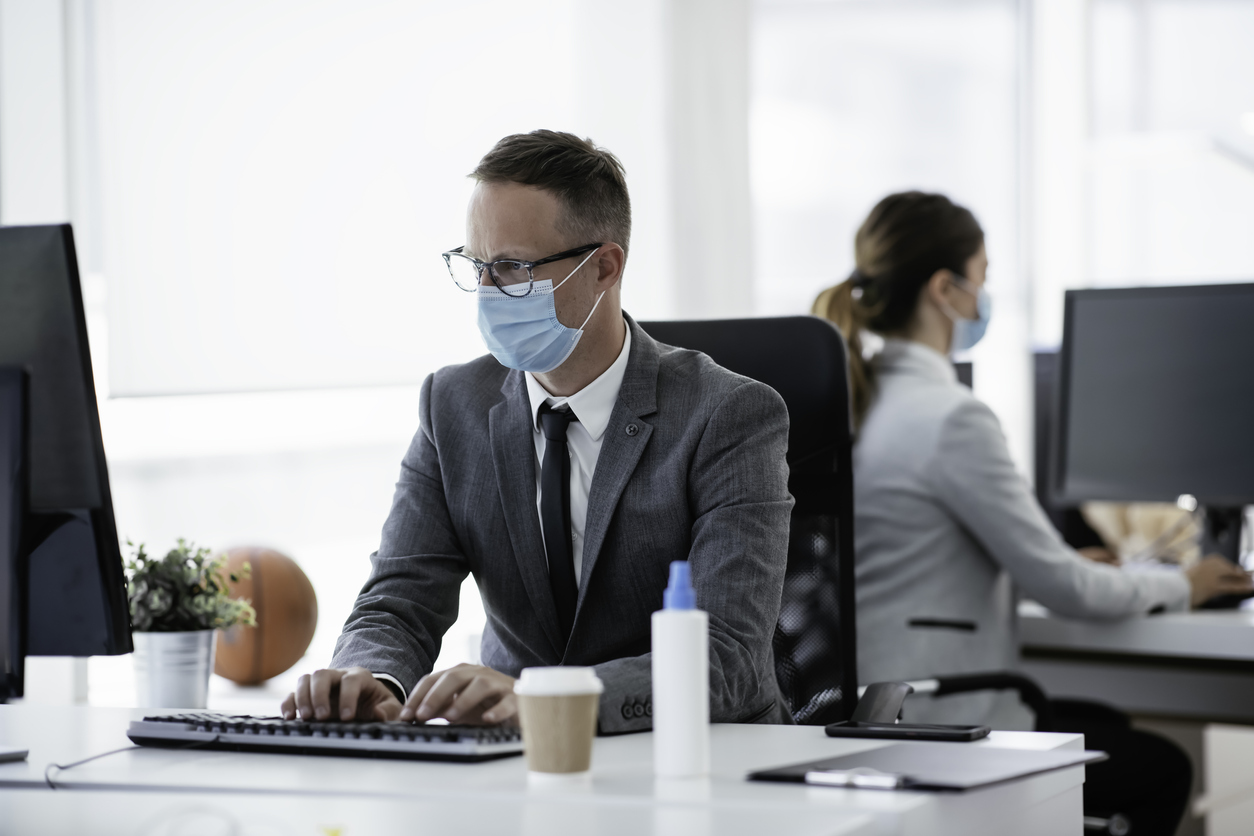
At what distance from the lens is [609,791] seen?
0.96 m

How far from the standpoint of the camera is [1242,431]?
2510mm

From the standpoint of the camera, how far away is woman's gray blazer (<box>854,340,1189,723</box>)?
215cm

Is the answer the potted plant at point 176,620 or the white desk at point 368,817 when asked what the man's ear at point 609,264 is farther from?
the white desk at point 368,817

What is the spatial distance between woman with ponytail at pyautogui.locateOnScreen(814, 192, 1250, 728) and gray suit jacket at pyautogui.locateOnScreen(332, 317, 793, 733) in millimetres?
556

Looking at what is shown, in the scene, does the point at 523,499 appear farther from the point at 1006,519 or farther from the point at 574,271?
the point at 1006,519

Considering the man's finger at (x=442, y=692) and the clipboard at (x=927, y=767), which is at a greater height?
the man's finger at (x=442, y=692)

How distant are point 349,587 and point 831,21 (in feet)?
8.65

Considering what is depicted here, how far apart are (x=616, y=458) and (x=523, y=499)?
0.14m

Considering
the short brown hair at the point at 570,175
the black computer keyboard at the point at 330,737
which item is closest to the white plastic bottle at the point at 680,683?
the black computer keyboard at the point at 330,737

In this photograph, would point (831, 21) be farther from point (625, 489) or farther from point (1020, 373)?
point (625, 489)

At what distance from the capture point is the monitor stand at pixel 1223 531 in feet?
8.49

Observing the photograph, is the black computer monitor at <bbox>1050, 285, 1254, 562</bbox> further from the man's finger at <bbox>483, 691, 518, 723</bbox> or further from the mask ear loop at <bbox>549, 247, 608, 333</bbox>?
the man's finger at <bbox>483, 691, 518, 723</bbox>

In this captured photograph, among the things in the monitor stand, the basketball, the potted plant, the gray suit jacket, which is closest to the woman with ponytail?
the monitor stand

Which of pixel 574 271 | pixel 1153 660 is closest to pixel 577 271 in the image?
pixel 574 271
